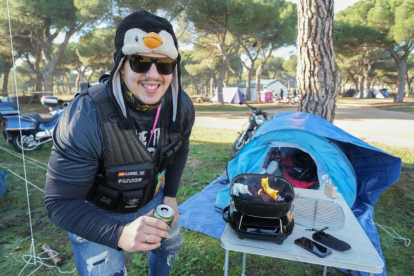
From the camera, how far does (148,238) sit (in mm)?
1061

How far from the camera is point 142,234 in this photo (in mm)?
1051

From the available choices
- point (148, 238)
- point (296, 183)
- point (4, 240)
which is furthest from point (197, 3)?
point (148, 238)

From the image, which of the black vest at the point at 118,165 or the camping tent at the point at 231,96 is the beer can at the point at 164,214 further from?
the camping tent at the point at 231,96

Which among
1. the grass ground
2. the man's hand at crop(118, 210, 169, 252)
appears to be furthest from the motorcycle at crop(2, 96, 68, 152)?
A: the man's hand at crop(118, 210, 169, 252)

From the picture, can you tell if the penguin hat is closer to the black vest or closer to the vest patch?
the black vest

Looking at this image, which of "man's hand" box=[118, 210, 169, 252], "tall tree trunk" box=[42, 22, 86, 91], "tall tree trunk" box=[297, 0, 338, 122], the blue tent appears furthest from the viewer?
"tall tree trunk" box=[42, 22, 86, 91]

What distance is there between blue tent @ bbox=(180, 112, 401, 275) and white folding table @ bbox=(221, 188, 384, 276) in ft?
4.43

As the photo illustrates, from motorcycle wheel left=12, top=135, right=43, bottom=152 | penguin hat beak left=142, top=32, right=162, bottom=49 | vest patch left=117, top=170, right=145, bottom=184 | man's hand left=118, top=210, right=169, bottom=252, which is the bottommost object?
motorcycle wheel left=12, top=135, right=43, bottom=152

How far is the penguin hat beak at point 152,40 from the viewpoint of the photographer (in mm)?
1244

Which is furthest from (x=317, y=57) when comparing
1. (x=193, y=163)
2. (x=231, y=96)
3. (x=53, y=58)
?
(x=53, y=58)

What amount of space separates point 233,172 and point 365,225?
1648 mm

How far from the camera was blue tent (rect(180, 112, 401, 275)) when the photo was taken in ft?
10.1

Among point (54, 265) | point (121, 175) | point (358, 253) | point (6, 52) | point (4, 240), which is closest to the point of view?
point (121, 175)

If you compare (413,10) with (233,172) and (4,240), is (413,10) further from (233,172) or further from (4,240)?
(4,240)
